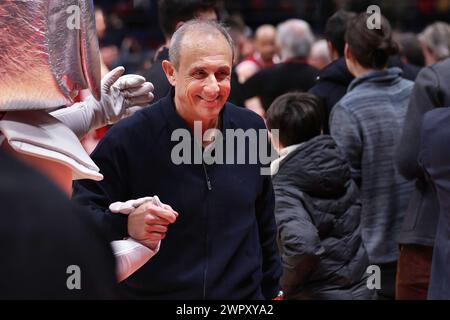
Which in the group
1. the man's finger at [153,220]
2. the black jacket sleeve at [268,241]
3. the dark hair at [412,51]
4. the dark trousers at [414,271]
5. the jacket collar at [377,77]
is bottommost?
the dark trousers at [414,271]

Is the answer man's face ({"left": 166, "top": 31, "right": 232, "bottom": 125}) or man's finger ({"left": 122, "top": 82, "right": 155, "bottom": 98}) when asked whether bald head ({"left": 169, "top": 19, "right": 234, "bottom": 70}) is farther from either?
man's finger ({"left": 122, "top": 82, "right": 155, "bottom": 98})

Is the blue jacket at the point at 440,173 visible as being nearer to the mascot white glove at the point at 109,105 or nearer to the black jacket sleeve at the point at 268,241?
the black jacket sleeve at the point at 268,241

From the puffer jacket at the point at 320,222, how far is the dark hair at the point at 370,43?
749mm

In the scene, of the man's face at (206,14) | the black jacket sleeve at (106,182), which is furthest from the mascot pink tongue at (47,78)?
the man's face at (206,14)

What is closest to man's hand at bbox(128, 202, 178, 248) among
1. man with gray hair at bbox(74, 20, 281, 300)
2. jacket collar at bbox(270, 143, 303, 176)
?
man with gray hair at bbox(74, 20, 281, 300)

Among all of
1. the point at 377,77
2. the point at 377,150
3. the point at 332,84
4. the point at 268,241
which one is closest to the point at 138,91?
the point at 268,241

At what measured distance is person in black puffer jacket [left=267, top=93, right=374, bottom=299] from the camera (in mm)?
3525

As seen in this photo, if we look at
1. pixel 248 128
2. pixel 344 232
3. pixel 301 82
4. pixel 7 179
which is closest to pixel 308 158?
pixel 344 232

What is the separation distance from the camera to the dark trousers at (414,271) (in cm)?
364

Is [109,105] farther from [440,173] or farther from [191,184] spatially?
[440,173]

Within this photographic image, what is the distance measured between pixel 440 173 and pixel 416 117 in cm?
62

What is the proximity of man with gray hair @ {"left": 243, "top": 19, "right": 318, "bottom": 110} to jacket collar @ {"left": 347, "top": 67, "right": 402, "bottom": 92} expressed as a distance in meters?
0.76

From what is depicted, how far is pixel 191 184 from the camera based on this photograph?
265cm
